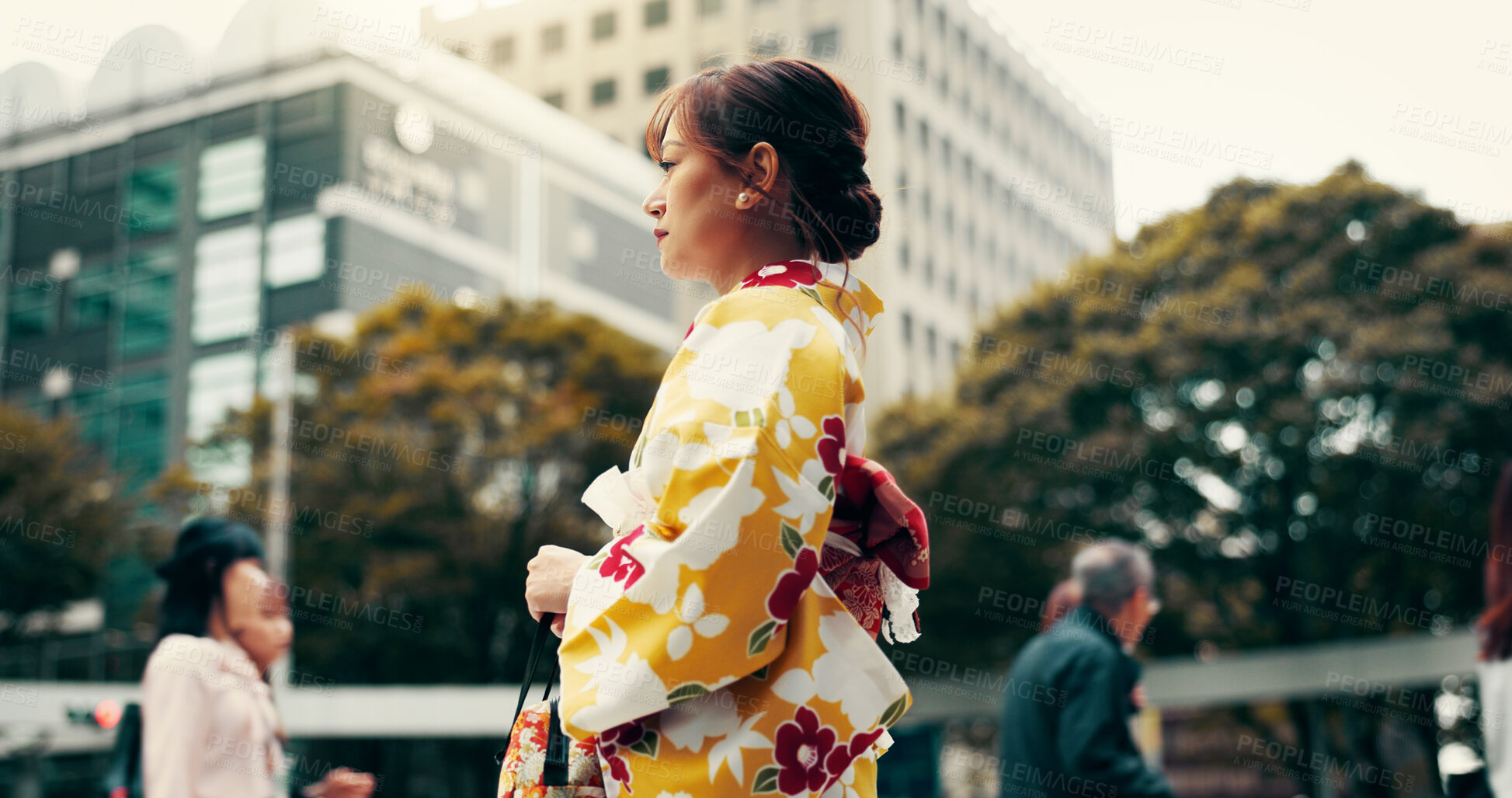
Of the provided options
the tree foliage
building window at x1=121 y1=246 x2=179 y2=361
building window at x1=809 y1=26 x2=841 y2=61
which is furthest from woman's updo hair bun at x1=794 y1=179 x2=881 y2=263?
building window at x1=809 y1=26 x2=841 y2=61

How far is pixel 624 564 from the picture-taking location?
1500 millimetres

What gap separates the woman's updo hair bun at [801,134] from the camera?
1.83m

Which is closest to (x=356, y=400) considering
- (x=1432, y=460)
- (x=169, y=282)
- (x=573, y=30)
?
(x=169, y=282)

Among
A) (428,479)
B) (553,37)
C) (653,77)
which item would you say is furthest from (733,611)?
(553,37)

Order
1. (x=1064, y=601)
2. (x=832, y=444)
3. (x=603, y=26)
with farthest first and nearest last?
(x=603, y=26), (x=1064, y=601), (x=832, y=444)

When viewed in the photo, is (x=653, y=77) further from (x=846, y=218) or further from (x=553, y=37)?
(x=846, y=218)

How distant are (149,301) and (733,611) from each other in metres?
23.5

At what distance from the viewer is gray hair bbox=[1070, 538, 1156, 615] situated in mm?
4234

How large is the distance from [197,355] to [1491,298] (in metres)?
20.2

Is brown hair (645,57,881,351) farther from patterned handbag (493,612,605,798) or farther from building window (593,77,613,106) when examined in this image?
building window (593,77,613,106)

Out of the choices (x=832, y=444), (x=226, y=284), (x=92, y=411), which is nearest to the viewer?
(x=832, y=444)

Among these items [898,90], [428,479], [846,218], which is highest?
[898,90]

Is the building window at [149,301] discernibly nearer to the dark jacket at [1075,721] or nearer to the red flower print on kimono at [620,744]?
the dark jacket at [1075,721]

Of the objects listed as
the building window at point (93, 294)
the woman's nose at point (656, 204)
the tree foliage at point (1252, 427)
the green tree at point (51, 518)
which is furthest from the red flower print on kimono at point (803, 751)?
the building window at point (93, 294)
